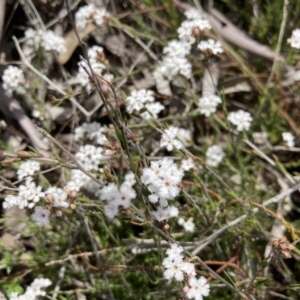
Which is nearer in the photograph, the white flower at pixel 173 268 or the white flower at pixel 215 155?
the white flower at pixel 173 268

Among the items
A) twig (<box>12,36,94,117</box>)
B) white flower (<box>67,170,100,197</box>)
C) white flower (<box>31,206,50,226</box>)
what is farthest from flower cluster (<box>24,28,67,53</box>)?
white flower (<box>31,206,50,226</box>)

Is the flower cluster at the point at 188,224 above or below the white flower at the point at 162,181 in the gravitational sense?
below

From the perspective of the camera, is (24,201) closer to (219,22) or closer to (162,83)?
(162,83)

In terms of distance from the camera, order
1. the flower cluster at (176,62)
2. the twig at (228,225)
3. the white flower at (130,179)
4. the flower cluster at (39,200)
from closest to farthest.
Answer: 1. the flower cluster at (39,200)
2. the twig at (228,225)
3. the white flower at (130,179)
4. the flower cluster at (176,62)

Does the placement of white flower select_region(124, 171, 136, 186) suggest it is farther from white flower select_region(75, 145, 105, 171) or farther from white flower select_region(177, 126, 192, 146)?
white flower select_region(177, 126, 192, 146)

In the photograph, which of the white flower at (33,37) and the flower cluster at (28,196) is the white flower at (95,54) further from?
the flower cluster at (28,196)

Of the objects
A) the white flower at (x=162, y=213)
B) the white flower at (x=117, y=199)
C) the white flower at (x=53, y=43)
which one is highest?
the white flower at (x=53, y=43)

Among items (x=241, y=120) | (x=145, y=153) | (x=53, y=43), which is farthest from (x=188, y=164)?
(x=53, y=43)

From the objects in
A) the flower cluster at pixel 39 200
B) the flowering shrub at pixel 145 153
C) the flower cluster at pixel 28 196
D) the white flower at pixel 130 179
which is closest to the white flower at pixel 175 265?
the flowering shrub at pixel 145 153
